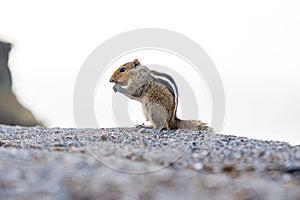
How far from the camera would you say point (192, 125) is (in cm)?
684

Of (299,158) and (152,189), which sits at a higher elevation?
(299,158)

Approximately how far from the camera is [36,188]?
365 centimetres

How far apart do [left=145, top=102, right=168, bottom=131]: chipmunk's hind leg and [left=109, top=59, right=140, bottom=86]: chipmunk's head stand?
527 millimetres

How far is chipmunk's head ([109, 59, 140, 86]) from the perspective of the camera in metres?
6.77

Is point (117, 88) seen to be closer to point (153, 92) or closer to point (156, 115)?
point (153, 92)

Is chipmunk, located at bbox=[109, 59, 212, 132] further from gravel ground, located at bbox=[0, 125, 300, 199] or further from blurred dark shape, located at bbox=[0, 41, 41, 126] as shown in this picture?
blurred dark shape, located at bbox=[0, 41, 41, 126]

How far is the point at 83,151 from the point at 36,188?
0.99 metres

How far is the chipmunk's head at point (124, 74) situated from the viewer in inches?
266

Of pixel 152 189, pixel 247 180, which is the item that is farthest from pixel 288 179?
pixel 152 189

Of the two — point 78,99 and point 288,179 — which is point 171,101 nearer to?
point 78,99

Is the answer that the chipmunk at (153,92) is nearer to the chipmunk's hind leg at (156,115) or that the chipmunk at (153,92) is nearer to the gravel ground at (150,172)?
the chipmunk's hind leg at (156,115)

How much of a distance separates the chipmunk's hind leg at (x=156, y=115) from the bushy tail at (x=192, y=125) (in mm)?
413

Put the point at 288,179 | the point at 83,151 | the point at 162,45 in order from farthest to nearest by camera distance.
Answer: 1. the point at 162,45
2. the point at 83,151
3. the point at 288,179

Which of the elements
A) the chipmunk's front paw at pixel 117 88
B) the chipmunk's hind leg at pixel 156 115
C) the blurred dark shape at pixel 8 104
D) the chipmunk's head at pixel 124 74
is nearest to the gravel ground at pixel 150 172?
the chipmunk's hind leg at pixel 156 115
